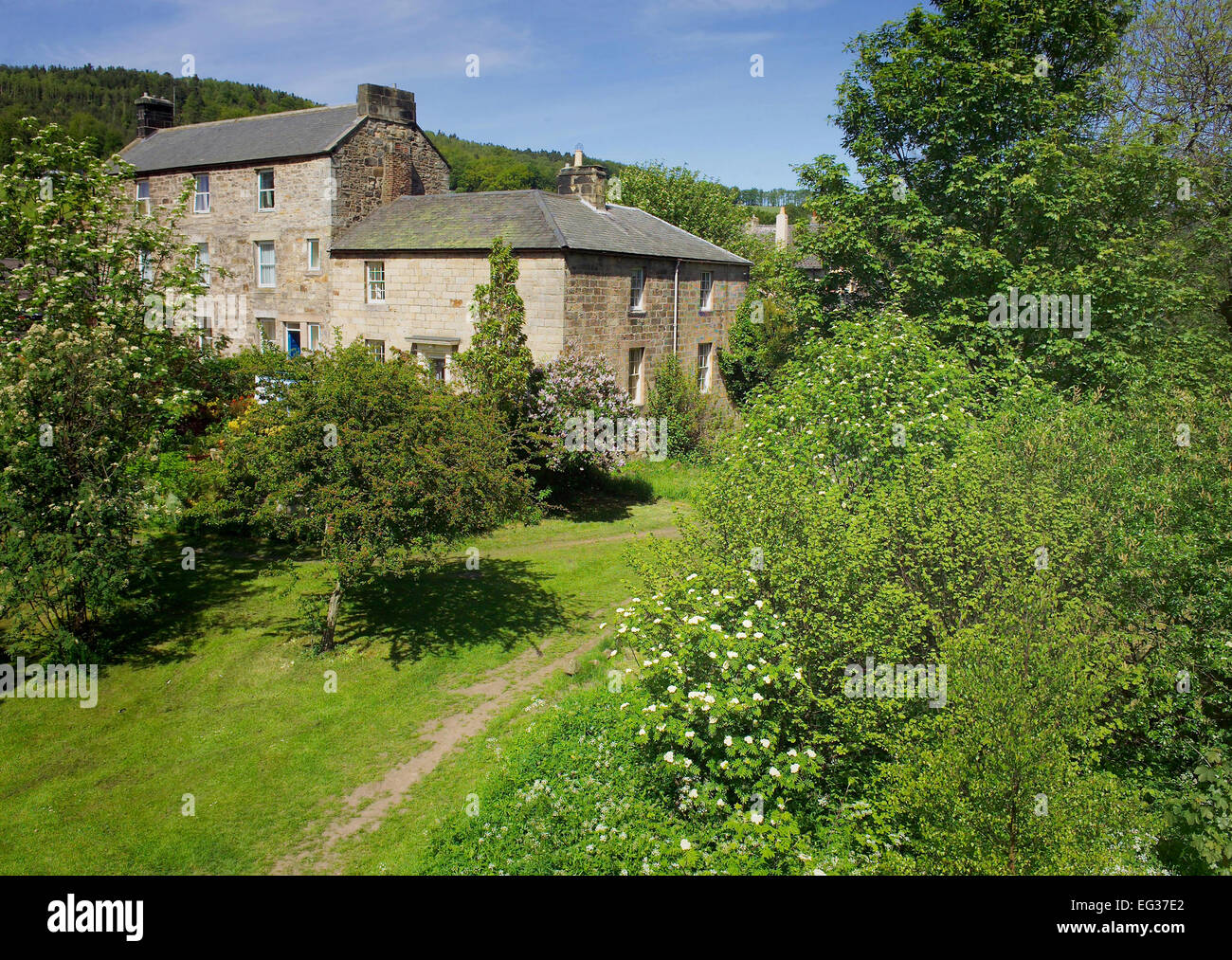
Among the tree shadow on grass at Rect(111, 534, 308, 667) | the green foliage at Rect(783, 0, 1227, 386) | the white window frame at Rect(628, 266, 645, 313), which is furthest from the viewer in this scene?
the white window frame at Rect(628, 266, 645, 313)

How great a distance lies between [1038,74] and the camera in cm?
1966

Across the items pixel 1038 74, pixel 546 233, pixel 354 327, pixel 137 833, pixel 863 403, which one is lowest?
pixel 137 833

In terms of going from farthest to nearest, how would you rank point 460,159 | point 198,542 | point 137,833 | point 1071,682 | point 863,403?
point 460,159
point 198,542
point 863,403
point 137,833
point 1071,682

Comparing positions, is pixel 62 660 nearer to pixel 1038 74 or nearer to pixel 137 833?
pixel 137 833

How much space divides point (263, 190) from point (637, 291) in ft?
55.8

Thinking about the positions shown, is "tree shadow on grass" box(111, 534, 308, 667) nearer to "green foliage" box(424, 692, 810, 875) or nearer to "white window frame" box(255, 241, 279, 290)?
"green foliage" box(424, 692, 810, 875)

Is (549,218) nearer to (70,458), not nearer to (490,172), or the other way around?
(70,458)

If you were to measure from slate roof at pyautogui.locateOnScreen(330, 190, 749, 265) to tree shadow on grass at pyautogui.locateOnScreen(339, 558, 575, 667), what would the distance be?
11.0 meters

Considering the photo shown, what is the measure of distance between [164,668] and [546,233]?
53.6 ft

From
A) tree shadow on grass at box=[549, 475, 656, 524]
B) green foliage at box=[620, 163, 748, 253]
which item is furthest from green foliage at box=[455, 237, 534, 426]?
green foliage at box=[620, 163, 748, 253]

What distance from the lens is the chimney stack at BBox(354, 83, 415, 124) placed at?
31125mm

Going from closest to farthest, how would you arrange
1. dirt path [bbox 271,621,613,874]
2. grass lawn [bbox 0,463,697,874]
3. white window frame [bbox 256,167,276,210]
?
dirt path [bbox 271,621,613,874]
grass lawn [bbox 0,463,697,874]
white window frame [bbox 256,167,276,210]

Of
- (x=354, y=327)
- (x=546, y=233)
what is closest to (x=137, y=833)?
(x=546, y=233)

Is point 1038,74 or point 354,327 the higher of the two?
point 1038,74
